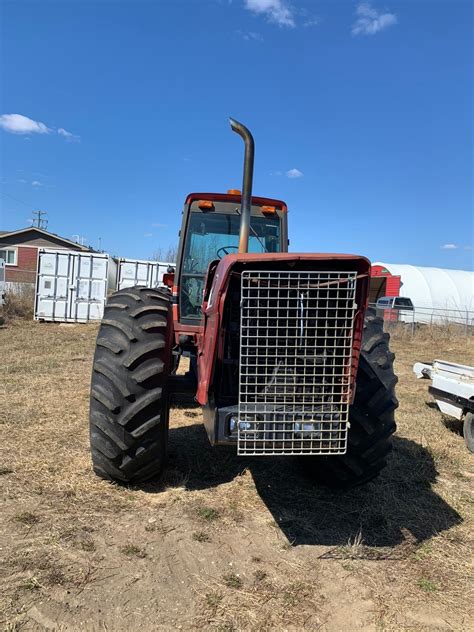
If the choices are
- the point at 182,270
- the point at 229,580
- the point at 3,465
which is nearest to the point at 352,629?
the point at 229,580

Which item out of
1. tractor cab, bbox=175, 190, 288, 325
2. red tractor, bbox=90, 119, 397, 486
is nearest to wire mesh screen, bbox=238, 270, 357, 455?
red tractor, bbox=90, 119, 397, 486

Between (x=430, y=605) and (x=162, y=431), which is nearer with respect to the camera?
(x=430, y=605)

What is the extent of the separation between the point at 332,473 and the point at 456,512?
1.01m

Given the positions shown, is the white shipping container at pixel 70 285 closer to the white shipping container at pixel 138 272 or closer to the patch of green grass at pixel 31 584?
the white shipping container at pixel 138 272

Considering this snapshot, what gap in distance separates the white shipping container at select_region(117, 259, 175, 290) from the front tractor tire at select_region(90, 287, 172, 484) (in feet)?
45.6

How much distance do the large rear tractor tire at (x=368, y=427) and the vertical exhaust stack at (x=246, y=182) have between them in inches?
52.7

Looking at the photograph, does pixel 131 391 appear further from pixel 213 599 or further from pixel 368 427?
pixel 368 427

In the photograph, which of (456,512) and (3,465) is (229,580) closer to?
(456,512)

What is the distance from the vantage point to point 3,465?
4027 millimetres

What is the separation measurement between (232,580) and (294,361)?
1.27 m

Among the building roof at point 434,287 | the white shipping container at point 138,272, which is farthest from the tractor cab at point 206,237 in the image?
the building roof at point 434,287

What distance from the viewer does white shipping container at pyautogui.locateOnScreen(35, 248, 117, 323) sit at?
16.5 m

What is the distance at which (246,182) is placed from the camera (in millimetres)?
3301

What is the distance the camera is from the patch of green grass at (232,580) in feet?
8.74
